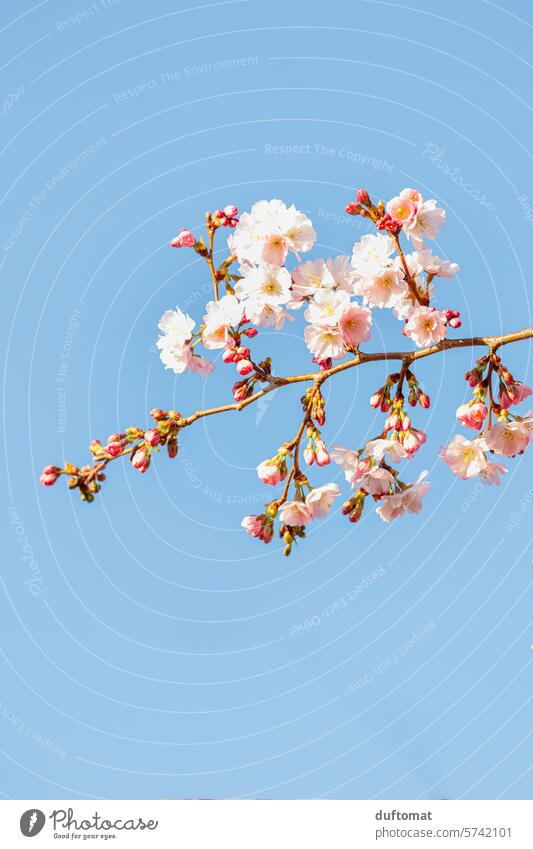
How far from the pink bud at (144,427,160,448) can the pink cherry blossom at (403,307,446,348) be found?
61.5 inches

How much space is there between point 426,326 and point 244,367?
1.09 m

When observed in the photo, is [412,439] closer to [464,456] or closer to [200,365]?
[464,456]

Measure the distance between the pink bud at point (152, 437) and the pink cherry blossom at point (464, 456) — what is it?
173 centimetres

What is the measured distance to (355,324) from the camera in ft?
16.2

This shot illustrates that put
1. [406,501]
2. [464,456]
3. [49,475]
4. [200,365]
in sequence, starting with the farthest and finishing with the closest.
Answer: [200,365]
[406,501]
[464,456]
[49,475]

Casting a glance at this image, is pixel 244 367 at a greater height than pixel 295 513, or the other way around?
pixel 244 367

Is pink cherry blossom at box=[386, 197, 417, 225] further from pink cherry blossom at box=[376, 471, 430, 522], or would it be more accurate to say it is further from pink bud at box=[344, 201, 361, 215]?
pink cherry blossom at box=[376, 471, 430, 522]

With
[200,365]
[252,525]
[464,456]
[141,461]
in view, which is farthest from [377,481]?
[141,461]

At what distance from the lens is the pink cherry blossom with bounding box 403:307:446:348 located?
16.2ft

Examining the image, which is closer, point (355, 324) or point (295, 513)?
point (355, 324)

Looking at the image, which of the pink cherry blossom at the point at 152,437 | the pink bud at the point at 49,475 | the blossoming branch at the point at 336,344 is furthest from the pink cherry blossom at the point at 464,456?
the pink bud at the point at 49,475

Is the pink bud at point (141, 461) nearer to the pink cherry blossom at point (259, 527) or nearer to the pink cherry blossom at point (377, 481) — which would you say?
the pink cherry blossom at point (259, 527)

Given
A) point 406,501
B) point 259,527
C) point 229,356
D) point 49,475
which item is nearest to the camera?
point 49,475

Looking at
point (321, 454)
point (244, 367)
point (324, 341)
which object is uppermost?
point (324, 341)
